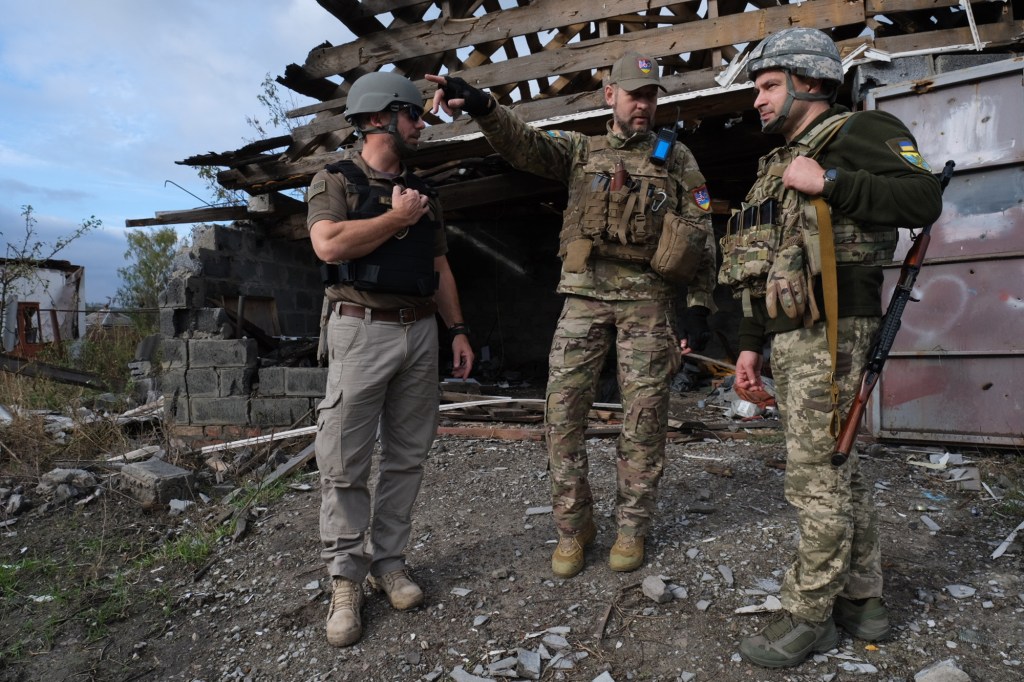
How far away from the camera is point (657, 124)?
17.6 feet

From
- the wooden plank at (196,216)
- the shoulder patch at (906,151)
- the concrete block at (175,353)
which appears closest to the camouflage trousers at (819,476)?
the shoulder patch at (906,151)

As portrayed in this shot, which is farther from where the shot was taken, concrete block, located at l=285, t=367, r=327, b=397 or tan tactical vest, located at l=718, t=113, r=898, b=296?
concrete block, located at l=285, t=367, r=327, b=397

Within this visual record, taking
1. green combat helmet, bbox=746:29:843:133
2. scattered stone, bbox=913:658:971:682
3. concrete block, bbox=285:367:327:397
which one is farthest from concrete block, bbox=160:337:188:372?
scattered stone, bbox=913:658:971:682

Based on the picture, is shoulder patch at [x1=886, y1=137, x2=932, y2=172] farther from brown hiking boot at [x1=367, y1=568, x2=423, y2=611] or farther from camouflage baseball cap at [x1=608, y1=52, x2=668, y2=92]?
brown hiking boot at [x1=367, y1=568, x2=423, y2=611]

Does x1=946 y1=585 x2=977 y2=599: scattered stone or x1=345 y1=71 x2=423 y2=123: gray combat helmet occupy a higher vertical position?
x1=345 y1=71 x2=423 y2=123: gray combat helmet

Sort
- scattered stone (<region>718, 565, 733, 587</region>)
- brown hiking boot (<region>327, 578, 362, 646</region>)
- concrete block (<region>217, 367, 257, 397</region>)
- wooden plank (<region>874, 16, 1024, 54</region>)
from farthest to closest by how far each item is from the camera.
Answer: concrete block (<region>217, 367, 257, 397</region>) → wooden plank (<region>874, 16, 1024, 54</region>) → scattered stone (<region>718, 565, 733, 587</region>) → brown hiking boot (<region>327, 578, 362, 646</region>)

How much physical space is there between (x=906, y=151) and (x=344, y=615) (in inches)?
97.3

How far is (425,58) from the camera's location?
584 cm

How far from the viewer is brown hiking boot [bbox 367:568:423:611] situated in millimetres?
2551

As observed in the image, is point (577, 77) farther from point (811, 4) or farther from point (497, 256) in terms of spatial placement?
point (497, 256)

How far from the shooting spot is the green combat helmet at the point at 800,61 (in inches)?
80.7

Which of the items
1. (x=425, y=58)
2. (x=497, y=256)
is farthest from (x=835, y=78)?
(x=497, y=256)

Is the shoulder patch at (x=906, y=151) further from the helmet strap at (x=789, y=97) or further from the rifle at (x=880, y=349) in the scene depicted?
the helmet strap at (x=789, y=97)

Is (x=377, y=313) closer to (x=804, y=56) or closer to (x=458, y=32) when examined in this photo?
(x=804, y=56)
